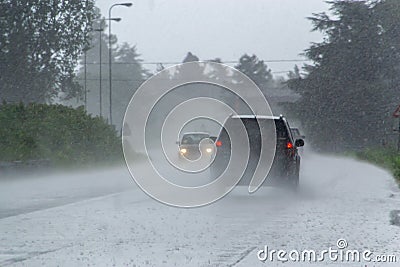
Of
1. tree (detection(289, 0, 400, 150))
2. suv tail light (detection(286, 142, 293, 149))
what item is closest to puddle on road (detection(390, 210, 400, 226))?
suv tail light (detection(286, 142, 293, 149))

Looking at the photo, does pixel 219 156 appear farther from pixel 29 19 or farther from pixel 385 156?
pixel 29 19

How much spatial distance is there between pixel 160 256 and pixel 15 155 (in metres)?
21.2

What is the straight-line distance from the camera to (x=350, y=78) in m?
67.0

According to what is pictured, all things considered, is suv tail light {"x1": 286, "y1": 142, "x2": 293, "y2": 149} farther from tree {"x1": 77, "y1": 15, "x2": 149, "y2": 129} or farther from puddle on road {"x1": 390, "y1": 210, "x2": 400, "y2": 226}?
tree {"x1": 77, "y1": 15, "x2": 149, "y2": 129}

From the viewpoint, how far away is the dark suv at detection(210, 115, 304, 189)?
1925 centimetres

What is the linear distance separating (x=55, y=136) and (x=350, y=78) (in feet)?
116

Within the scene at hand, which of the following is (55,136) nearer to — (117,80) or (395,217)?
(395,217)

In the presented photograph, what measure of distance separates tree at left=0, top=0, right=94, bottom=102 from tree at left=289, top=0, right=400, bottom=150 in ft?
61.6

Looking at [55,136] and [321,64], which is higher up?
[321,64]

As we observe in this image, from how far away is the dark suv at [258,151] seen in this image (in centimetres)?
1925

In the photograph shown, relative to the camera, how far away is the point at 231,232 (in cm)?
1297

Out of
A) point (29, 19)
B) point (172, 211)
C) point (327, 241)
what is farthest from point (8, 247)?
point (29, 19)

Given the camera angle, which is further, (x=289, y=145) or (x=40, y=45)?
(x=40, y=45)

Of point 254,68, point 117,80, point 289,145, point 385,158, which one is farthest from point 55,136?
point 117,80
